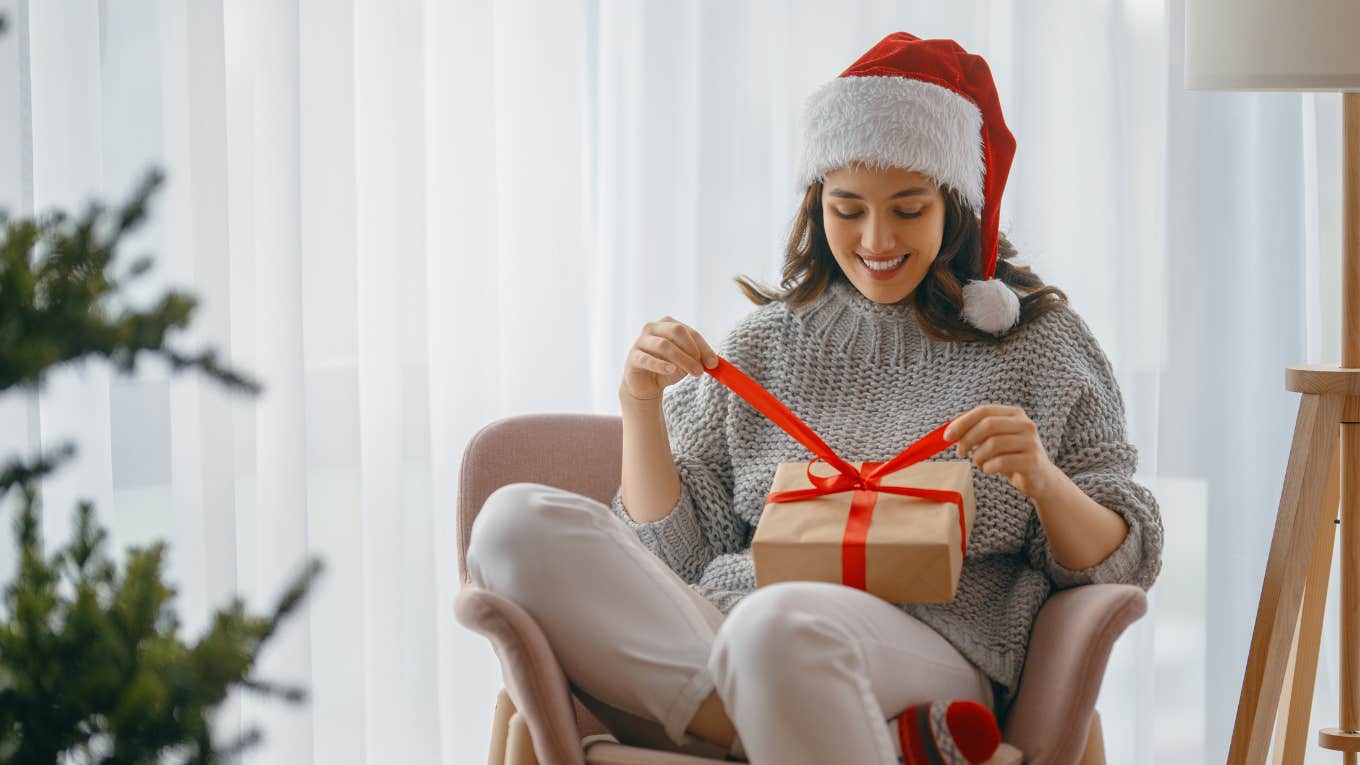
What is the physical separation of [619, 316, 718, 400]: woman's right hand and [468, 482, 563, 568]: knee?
0.76 feet

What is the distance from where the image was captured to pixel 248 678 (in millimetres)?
810

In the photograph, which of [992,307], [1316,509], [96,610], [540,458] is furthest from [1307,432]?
[96,610]

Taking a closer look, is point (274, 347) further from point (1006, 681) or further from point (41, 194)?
point (1006, 681)

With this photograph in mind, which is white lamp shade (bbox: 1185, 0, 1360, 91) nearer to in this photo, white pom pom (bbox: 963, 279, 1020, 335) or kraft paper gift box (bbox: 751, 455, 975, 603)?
white pom pom (bbox: 963, 279, 1020, 335)

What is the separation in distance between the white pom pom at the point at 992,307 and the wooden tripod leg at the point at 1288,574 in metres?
0.41

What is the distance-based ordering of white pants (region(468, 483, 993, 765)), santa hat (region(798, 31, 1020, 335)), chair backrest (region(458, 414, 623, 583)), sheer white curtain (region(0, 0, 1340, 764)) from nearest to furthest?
white pants (region(468, 483, 993, 765)) < santa hat (region(798, 31, 1020, 335)) < chair backrest (region(458, 414, 623, 583)) < sheer white curtain (region(0, 0, 1340, 764))

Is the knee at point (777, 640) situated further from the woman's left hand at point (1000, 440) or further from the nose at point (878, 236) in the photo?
the nose at point (878, 236)

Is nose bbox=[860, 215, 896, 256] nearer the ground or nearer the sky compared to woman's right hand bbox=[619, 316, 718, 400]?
nearer the sky

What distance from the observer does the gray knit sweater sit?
1.49m

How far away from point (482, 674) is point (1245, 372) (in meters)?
1.43

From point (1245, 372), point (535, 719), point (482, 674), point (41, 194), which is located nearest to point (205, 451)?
point (41, 194)

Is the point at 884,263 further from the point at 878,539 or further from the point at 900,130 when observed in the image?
the point at 878,539

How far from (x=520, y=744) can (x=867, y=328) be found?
2.30 ft

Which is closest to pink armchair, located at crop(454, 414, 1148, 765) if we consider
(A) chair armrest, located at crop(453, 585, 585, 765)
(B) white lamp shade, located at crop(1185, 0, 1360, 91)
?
(A) chair armrest, located at crop(453, 585, 585, 765)
